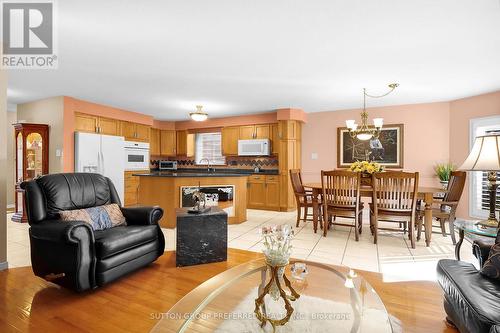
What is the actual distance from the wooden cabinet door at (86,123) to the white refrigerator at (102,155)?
26 cm

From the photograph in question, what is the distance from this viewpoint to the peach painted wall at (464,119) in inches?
179

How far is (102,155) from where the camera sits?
5.45 meters

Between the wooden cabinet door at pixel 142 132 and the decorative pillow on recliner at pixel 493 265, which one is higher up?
the wooden cabinet door at pixel 142 132

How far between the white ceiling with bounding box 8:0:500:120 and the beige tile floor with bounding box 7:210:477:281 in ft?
7.83

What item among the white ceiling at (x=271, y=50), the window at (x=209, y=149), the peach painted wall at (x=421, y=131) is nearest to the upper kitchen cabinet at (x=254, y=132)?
the window at (x=209, y=149)

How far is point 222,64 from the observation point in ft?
11.3

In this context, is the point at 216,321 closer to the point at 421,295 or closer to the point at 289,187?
the point at 421,295

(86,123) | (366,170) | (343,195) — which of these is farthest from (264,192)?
(86,123)

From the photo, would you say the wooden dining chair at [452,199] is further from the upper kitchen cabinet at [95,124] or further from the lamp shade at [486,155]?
the upper kitchen cabinet at [95,124]

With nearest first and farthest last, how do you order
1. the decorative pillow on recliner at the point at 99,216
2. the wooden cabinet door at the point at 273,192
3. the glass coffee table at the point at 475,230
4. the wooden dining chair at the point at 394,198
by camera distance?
the glass coffee table at the point at 475,230 < the decorative pillow on recliner at the point at 99,216 < the wooden dining chair at the point at 394,198 < the wooden cabinet door at the point at 273,192

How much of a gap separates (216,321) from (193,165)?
6.56m

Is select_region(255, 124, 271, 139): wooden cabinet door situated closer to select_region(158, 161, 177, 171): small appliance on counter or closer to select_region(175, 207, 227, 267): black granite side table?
select_region(158, 161, 177, 171): small appliance on counter

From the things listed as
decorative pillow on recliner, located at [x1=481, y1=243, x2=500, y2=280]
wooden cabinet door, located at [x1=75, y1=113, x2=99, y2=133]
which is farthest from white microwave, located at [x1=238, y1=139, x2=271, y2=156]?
decorative pillow on recliner, located at [x1=481, y1=243, x2=500, y2=280]

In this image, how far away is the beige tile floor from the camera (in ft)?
9.32
